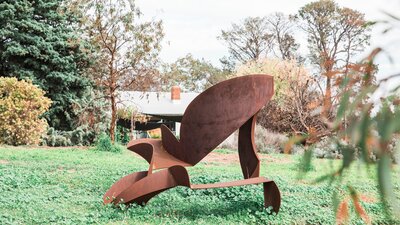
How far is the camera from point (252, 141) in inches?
269

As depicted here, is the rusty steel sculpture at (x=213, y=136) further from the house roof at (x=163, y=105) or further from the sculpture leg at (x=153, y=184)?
the house roof at (x=163, y=105)

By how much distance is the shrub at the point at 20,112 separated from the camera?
57.3 feet

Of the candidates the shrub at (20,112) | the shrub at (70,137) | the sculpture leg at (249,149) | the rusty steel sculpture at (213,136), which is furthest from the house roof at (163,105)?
the sculpture leg at (249,149)

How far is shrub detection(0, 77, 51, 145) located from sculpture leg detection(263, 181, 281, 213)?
1276cm

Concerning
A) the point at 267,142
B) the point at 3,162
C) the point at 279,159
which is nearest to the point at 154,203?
the point at 3,162

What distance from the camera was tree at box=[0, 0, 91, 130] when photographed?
21.8 meters

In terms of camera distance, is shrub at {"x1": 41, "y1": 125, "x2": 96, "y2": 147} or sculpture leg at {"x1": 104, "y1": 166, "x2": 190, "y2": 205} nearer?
sculpture leg at {"x1": 104, "y1": 166, "x2": 190, "y2": 205}

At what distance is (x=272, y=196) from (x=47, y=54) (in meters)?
17.6

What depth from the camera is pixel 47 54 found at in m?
22.2

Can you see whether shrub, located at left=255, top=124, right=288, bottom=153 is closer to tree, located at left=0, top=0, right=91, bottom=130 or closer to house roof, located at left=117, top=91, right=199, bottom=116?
tree, located at left=0, top=0, right=91, bottom=130

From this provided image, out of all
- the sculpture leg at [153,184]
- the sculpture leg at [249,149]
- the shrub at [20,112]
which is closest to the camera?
the sculpture leg at [153,184]

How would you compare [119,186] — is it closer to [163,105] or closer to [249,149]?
[249,149]

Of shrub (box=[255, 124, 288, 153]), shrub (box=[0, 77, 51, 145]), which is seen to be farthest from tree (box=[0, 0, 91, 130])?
shrub (box=[255, 124, 288, 153])

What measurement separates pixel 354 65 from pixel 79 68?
22521 mm
